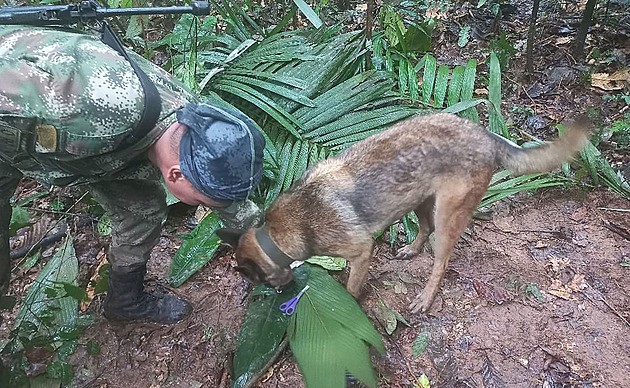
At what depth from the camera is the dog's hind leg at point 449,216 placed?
10.6ft

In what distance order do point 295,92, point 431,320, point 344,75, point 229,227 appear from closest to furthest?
1. point 229,227
2. point 431,320
3. point 295,92
4. point 344,75

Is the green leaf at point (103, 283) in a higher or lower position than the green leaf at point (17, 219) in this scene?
lower

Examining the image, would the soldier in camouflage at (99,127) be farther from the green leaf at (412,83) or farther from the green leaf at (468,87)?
the green leaf at (468,87)

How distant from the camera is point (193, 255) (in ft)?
12.3

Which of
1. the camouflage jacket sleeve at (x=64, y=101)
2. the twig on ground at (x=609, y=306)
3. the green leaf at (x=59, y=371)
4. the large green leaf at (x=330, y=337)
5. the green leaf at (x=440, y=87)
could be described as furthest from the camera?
the green leaf at (x=440, y=87)

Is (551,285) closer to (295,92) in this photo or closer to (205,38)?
(295,92)

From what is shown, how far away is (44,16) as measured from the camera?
2432 millimetres

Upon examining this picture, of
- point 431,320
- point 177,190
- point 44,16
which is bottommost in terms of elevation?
point 431,320

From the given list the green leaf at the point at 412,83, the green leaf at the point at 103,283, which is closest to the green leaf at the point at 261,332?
the green leaf at the point at 103,283

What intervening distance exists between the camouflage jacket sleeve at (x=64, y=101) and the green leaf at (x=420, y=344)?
2146mm

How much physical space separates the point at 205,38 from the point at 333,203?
2.68 m

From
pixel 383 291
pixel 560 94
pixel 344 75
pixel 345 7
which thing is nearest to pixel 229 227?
pixel 383 291

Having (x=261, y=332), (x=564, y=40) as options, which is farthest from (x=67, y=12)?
(x=564, y=40)

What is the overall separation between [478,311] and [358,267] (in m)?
Result: 0.97
